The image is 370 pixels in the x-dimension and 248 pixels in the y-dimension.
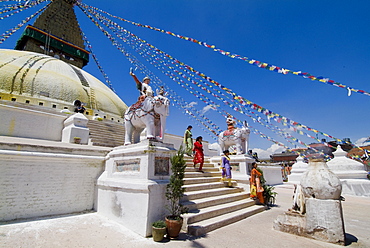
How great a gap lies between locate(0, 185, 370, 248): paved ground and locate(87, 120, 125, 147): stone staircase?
4.75 m

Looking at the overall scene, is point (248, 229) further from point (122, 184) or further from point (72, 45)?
point (72, 45)

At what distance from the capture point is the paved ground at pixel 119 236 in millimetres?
3615

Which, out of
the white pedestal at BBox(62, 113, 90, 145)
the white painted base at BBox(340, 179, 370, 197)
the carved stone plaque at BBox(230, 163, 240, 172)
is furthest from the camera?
the white painted base at BBox(340, 179, 370, 197)

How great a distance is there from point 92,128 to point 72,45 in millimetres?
21851

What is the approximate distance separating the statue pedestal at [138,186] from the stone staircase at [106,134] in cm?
429

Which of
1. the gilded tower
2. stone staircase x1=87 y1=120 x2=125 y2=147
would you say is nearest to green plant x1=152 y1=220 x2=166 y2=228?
stone staircase x1=87 y1=120 x2=125 y2=147

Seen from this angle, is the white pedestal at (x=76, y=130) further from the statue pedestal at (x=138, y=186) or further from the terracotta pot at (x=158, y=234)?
the terracotta pot at (x=158, y=234)

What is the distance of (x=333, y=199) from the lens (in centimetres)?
385

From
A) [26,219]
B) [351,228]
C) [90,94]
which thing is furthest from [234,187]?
[90,94]

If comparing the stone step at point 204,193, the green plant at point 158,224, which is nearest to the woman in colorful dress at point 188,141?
the stone step at point 204,193

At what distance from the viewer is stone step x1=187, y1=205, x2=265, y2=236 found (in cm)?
410

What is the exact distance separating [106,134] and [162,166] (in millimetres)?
7168

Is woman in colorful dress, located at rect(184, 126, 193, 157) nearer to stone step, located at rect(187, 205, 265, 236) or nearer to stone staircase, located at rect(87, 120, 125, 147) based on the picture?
stone staircase, located at rect(87, 120, 125, 147)

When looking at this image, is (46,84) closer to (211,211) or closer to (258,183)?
(211,211)
